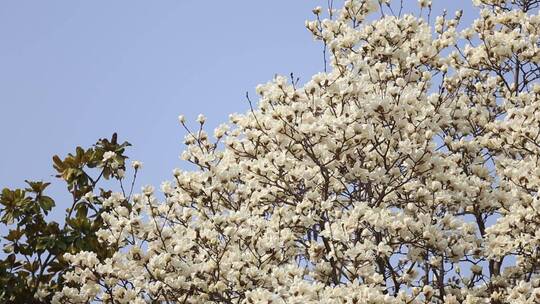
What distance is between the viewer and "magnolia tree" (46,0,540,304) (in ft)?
24.1

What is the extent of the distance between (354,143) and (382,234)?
1.05 meters

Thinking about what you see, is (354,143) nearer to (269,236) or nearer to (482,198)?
(269,236)

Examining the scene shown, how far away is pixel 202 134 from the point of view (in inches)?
372

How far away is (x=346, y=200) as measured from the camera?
9.13m

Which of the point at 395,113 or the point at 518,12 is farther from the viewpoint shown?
the point at 518,12

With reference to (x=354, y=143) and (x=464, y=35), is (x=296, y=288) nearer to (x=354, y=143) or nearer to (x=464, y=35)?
(x=354, y=143)

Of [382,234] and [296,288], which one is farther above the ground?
[382,234]

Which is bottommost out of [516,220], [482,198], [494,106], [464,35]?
[516,220]

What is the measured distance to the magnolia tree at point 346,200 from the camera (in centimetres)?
736

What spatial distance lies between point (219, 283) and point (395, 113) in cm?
240

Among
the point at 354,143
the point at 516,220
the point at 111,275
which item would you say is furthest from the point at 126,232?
the point at 516,220

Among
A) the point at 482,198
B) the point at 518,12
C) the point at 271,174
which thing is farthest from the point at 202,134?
the point at 518,12

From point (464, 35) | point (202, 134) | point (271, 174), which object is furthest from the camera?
point (464, 35)

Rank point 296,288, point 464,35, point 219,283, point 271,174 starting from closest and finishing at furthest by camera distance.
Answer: point 296,288
point 219,283
point 271,174
point 464,35
